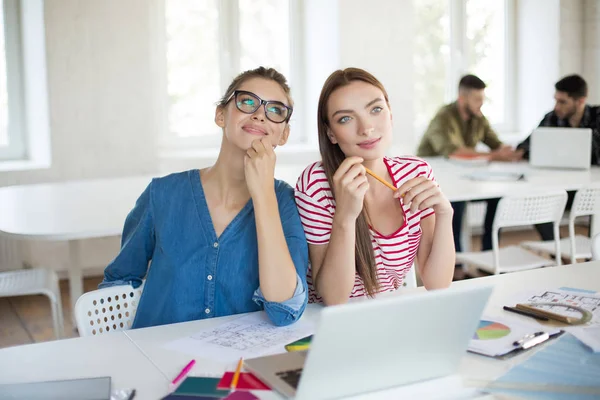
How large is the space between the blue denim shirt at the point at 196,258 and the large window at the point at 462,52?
15.5 feet

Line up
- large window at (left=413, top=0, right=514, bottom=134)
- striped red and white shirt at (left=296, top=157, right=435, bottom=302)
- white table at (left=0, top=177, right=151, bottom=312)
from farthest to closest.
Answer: large window at (left=413, top=0, right=514, bottom=134) → white table at (left=0, top=177, right=151, bottom=312) → striped red and white shirt at (left=296, top=157, right=435, bottom=302)

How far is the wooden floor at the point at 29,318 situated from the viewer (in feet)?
12.8

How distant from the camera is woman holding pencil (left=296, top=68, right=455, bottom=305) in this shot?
1.81 metres

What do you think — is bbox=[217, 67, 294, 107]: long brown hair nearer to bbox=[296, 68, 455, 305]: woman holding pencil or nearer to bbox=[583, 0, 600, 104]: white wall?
bbox=[296, 68, 455, 305]: woman holding pencil

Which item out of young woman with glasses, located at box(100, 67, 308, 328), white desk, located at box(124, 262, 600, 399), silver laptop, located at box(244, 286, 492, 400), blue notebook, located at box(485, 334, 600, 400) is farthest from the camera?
young woman with glasses, located at box(100, 67, 308, 328)

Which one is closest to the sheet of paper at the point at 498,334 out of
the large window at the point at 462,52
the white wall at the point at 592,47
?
the large window at the point at 462,52

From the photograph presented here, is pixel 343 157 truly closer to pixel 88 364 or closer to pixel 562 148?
pixel 88 364

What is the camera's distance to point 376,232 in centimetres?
197

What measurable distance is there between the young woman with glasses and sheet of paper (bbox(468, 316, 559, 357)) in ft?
1.41

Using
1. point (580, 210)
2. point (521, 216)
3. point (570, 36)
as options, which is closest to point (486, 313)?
point (521, 216)

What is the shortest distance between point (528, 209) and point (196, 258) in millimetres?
2159

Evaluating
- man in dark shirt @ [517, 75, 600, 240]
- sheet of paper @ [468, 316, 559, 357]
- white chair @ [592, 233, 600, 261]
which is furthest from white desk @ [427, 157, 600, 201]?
sheet of paper @ [468, 316, 559, 357]

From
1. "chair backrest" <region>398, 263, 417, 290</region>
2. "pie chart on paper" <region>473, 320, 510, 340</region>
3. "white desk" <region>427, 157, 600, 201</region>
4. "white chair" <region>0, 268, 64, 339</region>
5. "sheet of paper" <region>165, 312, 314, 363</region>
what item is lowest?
"white chair" <region>0, 268, 64, 339</region>

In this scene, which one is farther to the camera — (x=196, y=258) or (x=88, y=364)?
(x=196, y=258)
